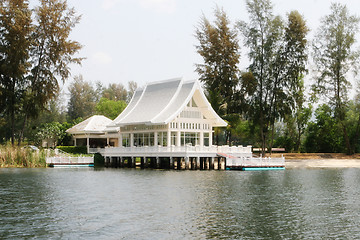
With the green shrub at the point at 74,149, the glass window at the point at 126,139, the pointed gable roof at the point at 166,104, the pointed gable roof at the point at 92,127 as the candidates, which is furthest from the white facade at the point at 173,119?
the pointed gable roof at the point at 92,127

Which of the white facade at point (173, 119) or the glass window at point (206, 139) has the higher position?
the white facade at point (173, 119)

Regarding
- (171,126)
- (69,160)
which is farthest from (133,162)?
(171,126)

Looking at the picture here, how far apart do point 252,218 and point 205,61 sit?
1728 inches

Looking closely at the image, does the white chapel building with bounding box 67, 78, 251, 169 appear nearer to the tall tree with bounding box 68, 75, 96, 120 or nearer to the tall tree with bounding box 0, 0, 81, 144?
the tall tree with bounding box 0, 0, 81, 144

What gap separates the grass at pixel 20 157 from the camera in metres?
51.1

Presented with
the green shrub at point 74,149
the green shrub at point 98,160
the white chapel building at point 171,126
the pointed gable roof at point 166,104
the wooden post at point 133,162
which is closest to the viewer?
the white chapel building at point 171,126

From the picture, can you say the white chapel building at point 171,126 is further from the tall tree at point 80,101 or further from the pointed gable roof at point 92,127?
the tall tree at point 80,101

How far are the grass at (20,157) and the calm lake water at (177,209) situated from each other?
50.0 ft

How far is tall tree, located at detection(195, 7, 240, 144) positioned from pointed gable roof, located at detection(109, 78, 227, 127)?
699cm

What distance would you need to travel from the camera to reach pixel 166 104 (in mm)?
54531

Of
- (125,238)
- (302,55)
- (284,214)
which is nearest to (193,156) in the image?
(302,55)

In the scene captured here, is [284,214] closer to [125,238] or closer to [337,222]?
[337,222]

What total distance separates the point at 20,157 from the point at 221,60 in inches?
1057

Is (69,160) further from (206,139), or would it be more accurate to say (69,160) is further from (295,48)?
(295,48)
